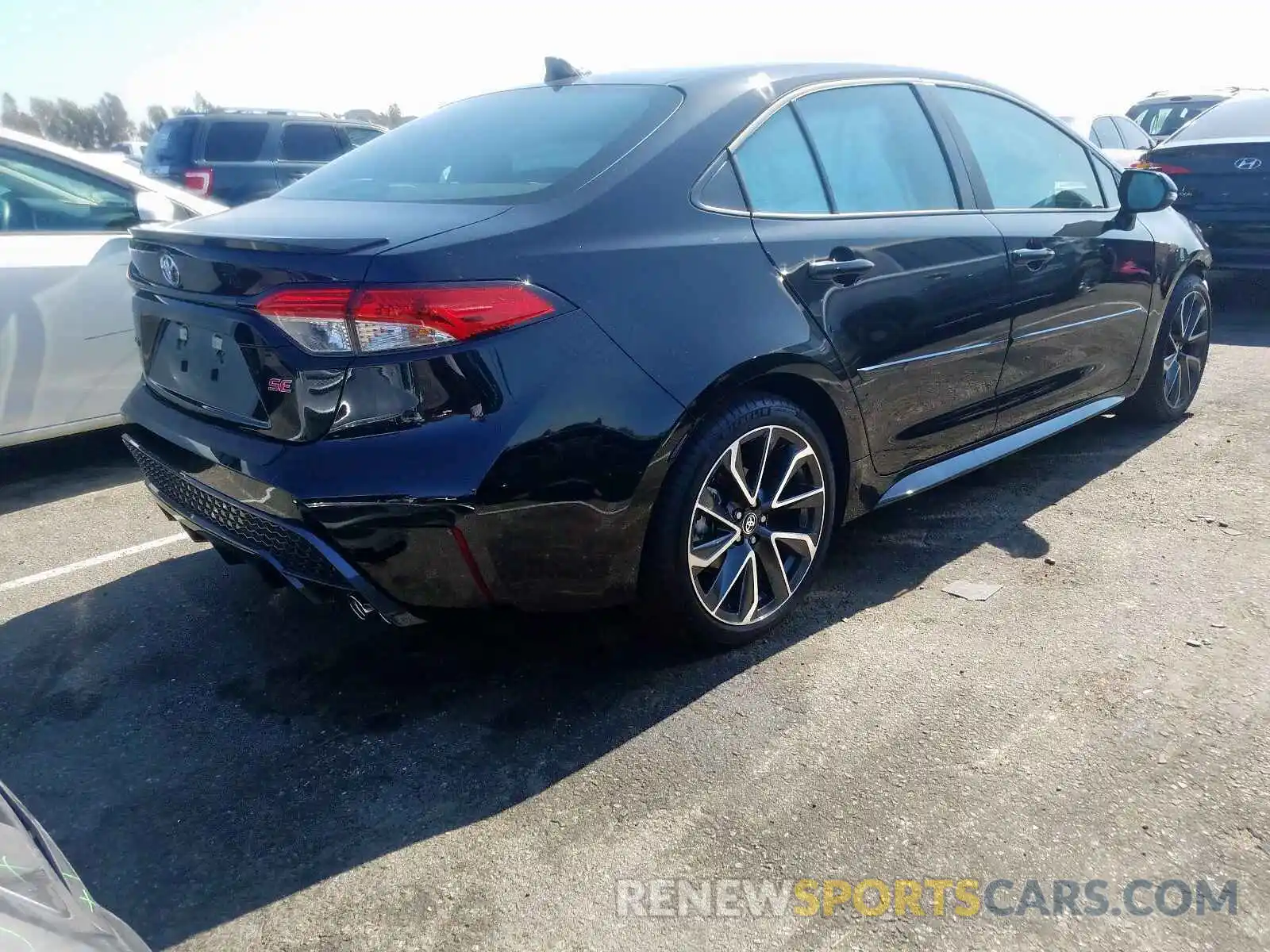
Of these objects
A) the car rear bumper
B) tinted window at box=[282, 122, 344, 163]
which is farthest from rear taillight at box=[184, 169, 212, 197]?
the car rear bumper

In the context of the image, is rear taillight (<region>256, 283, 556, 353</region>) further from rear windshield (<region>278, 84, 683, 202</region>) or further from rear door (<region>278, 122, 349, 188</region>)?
rear door (<region>278, 122, 349, 188</region>)

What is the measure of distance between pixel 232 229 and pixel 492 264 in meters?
0.76

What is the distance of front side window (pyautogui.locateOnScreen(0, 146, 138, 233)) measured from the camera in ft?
14.5

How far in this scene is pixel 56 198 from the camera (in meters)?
4.58

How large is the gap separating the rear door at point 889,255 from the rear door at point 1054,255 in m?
0.17

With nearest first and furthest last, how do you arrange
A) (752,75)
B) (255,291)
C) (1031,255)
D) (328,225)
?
(255,291)
(328,225)
(752,75)
(1031,255)

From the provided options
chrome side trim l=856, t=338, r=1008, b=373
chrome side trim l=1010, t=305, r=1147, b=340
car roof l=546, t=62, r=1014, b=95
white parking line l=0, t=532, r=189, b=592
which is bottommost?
white parking line l=0, t=532, r=189, b=592

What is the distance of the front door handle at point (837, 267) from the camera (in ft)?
9.71

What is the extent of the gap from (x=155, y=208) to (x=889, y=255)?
3.33m

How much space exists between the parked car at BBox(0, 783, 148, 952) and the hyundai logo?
4.94ft

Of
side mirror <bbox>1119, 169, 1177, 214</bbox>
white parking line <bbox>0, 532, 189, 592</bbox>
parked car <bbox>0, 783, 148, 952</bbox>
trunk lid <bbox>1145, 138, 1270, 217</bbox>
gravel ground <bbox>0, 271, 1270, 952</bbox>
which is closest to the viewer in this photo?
parked car <bbox>0, 783, 148, 952</bbox>

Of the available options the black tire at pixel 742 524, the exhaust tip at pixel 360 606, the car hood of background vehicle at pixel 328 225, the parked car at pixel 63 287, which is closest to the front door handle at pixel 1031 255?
Answer: the black tire at pixel 742 524

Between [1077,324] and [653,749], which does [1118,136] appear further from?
[653,749]

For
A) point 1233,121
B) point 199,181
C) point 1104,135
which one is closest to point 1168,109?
point 1104,135
